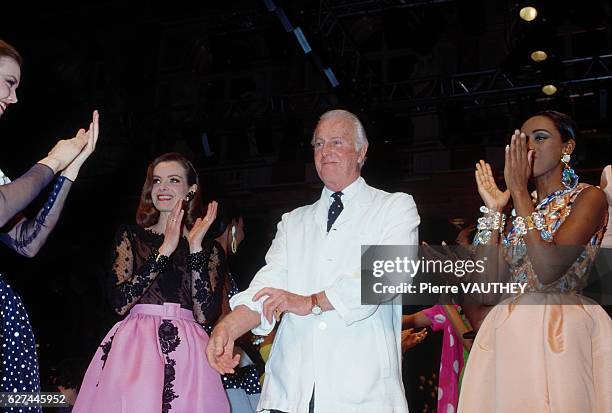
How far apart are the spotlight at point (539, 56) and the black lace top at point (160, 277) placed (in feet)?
15.0

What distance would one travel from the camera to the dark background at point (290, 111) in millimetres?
7602

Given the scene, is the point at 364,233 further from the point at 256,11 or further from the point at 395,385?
the point at 256,11

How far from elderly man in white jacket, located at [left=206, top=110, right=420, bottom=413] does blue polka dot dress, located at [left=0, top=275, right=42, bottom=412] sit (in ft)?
2.53

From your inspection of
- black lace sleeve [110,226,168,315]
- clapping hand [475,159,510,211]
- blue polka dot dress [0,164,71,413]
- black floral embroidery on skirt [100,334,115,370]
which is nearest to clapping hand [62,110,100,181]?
blue polka dot dress [0,164,71,413]

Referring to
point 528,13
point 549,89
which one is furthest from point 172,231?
point 549,89

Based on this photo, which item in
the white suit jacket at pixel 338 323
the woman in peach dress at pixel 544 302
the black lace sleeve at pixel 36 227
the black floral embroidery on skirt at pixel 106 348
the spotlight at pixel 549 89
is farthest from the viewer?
the spotlight at pixel 549 89

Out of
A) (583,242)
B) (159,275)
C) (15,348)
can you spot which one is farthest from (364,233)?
(15,348)

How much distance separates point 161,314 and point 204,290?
234 millimetres

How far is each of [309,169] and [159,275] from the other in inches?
455

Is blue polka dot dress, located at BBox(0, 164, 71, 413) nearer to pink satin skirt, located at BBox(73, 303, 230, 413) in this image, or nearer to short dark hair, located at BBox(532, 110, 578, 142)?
pink satin skirt, located at BBox(73, 303, 230, 413)

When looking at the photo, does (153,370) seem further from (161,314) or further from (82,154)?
(82,154)

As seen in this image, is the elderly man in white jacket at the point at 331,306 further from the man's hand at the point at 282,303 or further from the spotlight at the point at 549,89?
the spotlight at the point at 549,89

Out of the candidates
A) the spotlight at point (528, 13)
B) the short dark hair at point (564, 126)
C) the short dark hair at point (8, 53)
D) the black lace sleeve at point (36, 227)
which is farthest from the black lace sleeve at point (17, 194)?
the spotlight at point (528, 13)

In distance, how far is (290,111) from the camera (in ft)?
29.4
